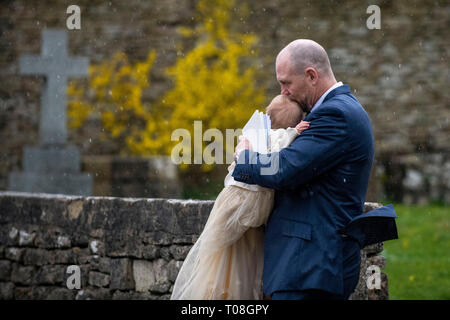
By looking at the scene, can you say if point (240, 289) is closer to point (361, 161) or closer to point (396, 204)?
point (361, 161)

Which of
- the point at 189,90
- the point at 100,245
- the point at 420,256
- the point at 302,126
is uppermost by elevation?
the point at 189,90

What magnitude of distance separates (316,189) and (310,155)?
0.48 feet

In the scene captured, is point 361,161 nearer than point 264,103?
Yes

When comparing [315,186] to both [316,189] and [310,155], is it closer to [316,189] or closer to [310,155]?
[316,189]

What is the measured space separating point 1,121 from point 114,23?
307cm

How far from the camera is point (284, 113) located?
90.8 inches

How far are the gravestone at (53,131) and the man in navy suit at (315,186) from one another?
14.6 feet

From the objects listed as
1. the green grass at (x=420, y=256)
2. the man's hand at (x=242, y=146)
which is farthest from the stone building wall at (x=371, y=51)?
the man's hand at (x=242, y=146)

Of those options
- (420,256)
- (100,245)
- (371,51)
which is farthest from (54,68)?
(371,51)

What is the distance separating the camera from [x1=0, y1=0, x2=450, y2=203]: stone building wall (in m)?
9.34

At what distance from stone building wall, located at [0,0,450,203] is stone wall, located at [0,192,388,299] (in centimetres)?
590

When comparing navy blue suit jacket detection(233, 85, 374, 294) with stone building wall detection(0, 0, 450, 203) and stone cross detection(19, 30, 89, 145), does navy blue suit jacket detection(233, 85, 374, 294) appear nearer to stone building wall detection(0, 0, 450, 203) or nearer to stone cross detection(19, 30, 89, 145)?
stone cross detection(19, 30, 89, 145)
